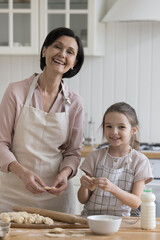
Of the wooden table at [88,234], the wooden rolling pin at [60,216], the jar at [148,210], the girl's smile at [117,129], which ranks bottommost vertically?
the wooden table at [88,234]

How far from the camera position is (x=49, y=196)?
7.61ft

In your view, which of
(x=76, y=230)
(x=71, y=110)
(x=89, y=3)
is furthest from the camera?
(x=89, y=3)

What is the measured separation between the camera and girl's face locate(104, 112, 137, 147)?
2.24 metres

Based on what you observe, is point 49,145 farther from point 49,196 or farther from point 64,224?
point 64,224

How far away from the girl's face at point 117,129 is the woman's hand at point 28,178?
14.6 inches

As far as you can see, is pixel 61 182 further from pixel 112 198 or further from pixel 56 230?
pixel 56 230

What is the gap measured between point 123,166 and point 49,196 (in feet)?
1.25

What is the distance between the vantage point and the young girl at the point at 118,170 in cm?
214

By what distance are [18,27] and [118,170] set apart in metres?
2.05

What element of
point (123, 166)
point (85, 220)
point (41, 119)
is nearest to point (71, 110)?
point (41, 119)

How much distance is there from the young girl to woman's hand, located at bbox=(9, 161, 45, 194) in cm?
19

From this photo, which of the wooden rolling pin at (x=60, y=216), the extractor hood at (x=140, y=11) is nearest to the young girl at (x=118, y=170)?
the wooden rolling pin at (x=60, y=216)

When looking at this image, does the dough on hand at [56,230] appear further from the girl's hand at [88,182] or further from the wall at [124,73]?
the wall at [124,73]

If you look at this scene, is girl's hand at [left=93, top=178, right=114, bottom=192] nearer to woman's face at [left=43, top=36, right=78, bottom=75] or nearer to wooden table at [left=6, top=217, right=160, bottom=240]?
wooden table at [left=6, top=217, right=160, bottom=240]
